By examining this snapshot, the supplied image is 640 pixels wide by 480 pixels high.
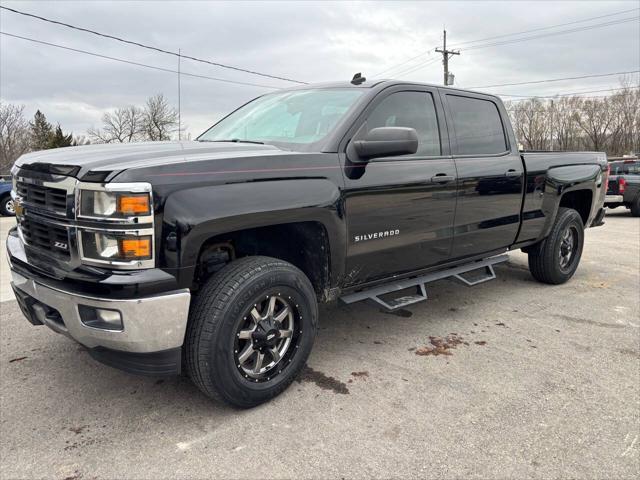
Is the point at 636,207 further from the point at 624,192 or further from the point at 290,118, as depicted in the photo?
the point at 290,118

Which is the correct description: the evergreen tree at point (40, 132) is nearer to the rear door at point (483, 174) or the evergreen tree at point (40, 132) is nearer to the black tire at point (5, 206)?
the black tire at point (5, 206)

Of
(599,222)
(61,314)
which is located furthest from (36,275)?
(599,222)

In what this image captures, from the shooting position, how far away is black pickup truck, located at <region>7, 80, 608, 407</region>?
2.34m

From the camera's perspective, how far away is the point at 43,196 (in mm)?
2609

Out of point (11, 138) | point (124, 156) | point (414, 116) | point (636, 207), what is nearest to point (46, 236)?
point (124, 156)

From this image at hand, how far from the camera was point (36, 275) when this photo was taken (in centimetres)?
272

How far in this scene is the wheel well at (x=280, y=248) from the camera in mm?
2855

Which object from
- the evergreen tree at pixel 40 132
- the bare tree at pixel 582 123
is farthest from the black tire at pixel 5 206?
the bare tree at pixel 582 123

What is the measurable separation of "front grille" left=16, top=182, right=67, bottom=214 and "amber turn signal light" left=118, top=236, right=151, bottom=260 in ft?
1.32

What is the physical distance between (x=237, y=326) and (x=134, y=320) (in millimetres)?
541

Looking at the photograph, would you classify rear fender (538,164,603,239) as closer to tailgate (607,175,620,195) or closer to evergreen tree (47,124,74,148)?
tailgate (607,175,620,195)

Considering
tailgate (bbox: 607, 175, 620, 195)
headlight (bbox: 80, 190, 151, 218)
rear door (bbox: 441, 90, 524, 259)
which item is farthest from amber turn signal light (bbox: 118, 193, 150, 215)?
tailgate (bbox: 607, 175, 620, 195)

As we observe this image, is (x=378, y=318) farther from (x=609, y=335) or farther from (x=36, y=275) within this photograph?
(x=36, y=275)

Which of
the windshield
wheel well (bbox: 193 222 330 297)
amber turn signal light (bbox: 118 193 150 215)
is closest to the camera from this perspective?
amber turn signal light (bbox: 118 193 150 215)
